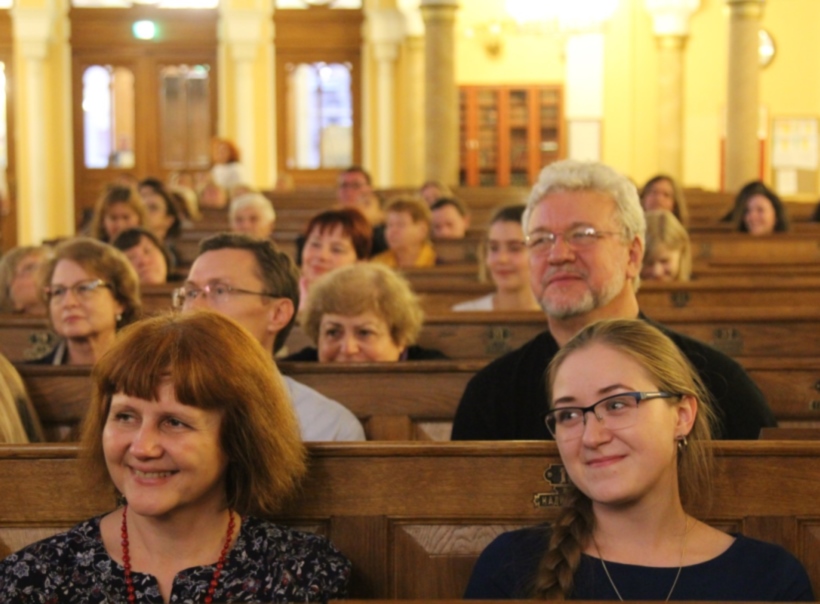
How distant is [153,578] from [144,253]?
12.8 feet

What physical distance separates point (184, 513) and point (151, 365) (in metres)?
0.27

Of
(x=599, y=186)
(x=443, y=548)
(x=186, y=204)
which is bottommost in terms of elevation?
(x=443, y=548)

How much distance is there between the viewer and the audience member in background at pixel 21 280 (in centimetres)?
561

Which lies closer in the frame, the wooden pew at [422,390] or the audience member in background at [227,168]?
the wooden pew at [422,390]

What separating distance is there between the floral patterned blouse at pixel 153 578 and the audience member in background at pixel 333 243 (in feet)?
9.65

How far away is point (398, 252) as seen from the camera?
7.18 metres

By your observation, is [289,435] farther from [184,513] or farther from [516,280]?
[516,280]

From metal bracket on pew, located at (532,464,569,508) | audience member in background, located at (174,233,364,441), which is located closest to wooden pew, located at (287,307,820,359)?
audience member in background, located at (174,233,364,441)

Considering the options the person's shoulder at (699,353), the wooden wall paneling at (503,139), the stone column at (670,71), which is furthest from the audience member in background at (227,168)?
the person's shoulder at (699,353)

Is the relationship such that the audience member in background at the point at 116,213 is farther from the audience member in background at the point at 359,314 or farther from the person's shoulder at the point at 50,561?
the person's shoulder at the point at 50,561

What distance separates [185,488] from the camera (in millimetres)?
2314

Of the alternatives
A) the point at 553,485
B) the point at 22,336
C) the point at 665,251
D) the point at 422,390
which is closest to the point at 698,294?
the point at 665,251

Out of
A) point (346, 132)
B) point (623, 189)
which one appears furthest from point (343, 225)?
point (346, 132)

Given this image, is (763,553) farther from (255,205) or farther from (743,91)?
(743,91)
